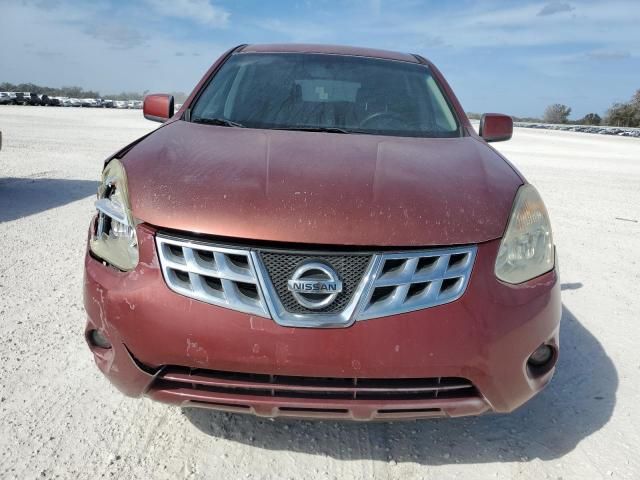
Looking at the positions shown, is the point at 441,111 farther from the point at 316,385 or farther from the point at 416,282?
the point at 316,385

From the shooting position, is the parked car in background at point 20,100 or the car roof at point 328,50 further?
the parked car in background at point 20,100

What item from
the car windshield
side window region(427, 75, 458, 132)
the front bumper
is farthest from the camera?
side window region(427, 75, 458, 132)

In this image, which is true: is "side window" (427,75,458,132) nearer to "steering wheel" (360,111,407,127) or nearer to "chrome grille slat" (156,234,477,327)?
"steering wheel" (360,111,407,127)

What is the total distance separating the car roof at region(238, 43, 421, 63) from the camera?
3412 mm

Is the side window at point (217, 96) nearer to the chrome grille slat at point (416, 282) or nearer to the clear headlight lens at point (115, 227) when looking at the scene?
the clear headlight lens at point (115, 227)

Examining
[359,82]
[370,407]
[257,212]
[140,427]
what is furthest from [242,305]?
[359,82]

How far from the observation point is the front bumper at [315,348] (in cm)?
167

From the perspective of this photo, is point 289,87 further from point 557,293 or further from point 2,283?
point 2,283

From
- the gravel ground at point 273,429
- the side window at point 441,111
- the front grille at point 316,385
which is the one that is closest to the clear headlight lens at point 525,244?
the front grille at point 316,385

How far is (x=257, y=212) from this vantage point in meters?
1.75

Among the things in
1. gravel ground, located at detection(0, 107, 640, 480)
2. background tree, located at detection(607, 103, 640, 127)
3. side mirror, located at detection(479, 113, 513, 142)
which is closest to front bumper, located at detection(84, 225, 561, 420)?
gravel ground, located at detection(0, 107, 640, 480)

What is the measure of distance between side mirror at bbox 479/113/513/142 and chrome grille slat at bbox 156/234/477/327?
1.84m

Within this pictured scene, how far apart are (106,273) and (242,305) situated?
523mm

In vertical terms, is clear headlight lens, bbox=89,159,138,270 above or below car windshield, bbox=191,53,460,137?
below
